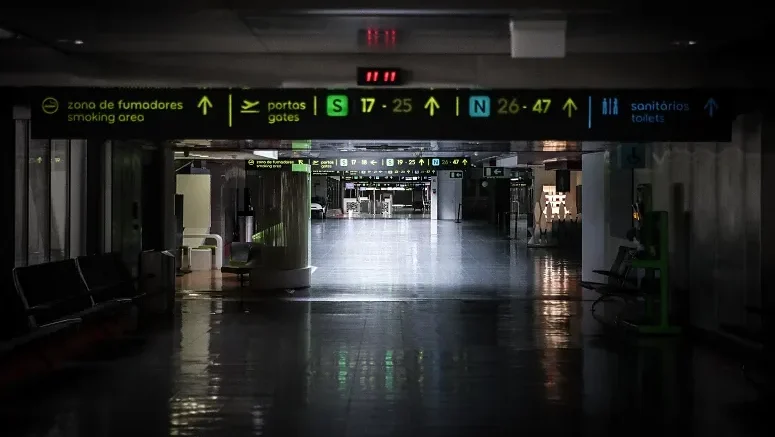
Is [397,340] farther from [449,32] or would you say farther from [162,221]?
[162,221]

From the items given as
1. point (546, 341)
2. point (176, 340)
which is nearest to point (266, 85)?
point (176, 340)

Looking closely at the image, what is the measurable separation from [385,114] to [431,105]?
515 mm

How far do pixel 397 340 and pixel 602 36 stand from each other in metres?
4.36

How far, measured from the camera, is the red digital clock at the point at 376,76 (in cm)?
948

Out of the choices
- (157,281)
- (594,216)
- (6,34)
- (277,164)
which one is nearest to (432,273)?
(594,216)

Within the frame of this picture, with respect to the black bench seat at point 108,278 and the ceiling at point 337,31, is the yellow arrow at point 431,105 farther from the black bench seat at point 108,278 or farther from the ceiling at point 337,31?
the black bench seat at point 108,278

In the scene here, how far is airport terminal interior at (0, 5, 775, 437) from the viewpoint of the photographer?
22.4 ft

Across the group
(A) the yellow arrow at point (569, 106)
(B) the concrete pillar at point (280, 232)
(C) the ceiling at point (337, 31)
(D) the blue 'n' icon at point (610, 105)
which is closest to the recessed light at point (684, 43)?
(C) the ceiling at point (337, 31)

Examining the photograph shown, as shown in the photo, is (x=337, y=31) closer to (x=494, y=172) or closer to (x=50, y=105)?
(x=50, y=105)

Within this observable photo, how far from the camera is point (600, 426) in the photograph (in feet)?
20.1

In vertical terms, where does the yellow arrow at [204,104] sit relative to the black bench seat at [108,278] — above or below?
above

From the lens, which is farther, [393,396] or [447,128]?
[447,128]

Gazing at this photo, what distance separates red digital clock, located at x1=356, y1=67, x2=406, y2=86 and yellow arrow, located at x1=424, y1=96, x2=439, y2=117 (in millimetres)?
1022

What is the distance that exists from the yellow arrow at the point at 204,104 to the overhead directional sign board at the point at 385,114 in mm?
11
